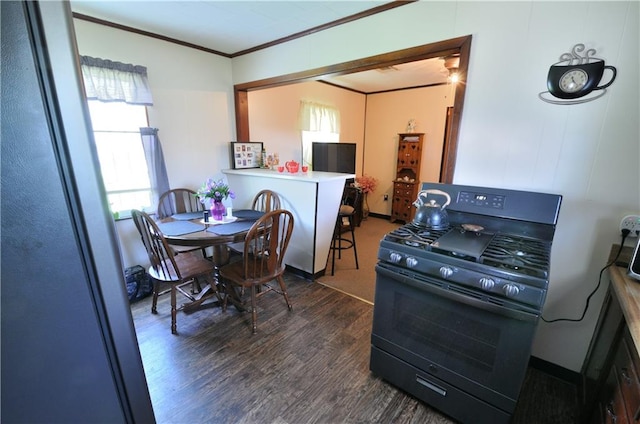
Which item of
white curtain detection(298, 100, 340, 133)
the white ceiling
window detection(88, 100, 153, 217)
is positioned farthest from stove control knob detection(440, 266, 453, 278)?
white curtain detection(298, 100, 340, 133)

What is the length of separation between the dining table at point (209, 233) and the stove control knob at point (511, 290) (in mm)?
1699

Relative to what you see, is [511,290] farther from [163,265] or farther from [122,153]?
[122,153]

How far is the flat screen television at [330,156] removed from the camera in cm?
467

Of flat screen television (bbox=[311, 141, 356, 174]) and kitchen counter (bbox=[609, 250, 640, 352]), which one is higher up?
flat screen television (bbox=[311, 141, 356, 174])

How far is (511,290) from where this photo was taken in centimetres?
116

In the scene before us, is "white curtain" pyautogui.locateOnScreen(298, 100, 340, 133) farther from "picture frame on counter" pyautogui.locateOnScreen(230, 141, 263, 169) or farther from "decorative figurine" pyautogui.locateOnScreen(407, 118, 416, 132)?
"decorative figurine" pyautogui.locateOnScreen(407, 118, 416, 132)

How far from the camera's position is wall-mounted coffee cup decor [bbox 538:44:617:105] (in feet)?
4.66

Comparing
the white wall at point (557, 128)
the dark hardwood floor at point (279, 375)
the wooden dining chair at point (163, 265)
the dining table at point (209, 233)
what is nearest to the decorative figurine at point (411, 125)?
the white wall at point (557, 128)

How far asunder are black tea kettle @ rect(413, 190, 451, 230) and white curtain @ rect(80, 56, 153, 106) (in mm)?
2653

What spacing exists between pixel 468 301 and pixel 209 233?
5.87 ft

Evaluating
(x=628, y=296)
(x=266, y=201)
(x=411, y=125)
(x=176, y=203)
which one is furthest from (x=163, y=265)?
(x=411, y=125)

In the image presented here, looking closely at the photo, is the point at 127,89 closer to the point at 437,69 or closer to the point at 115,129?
the point at 115,129

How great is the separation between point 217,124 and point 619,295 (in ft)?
11.8

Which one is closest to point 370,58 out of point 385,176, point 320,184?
point 320,184
